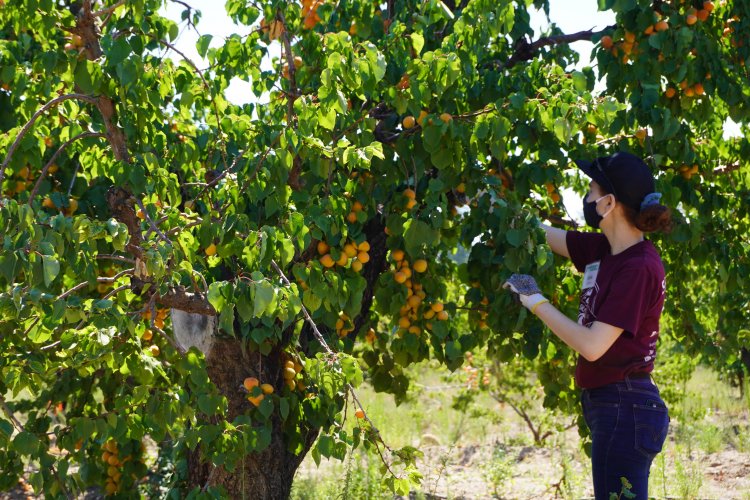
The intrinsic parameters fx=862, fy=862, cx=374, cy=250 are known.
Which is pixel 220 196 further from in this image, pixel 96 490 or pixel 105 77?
pixel 96 490

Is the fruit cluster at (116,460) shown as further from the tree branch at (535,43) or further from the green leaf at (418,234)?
the tree branch at (535,43)

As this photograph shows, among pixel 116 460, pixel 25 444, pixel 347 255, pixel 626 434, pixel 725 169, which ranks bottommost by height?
pixel 25 444

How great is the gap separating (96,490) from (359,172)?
397cm

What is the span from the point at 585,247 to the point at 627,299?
0.49 m

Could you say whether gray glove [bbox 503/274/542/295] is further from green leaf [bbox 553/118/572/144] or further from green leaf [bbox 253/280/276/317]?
green leaf [bbox 253/280/276/317]

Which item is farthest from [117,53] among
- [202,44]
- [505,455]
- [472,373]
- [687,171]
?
[505,455]

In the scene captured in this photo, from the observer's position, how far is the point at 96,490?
242 inches

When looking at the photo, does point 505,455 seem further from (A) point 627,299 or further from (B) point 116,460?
(A) point 627,299

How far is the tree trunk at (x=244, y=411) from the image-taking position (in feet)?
11.1

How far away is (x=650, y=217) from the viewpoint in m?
2.54

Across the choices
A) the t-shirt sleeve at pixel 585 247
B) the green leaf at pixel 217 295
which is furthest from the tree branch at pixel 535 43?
the green leaf at pixel 217 295

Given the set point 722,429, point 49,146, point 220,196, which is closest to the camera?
point 220,196

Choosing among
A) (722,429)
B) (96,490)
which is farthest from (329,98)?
(722,429)

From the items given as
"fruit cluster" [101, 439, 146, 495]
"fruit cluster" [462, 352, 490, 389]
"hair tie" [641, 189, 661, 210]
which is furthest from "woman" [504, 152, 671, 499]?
"fruit cluster" [462, 352, 490, 389]
